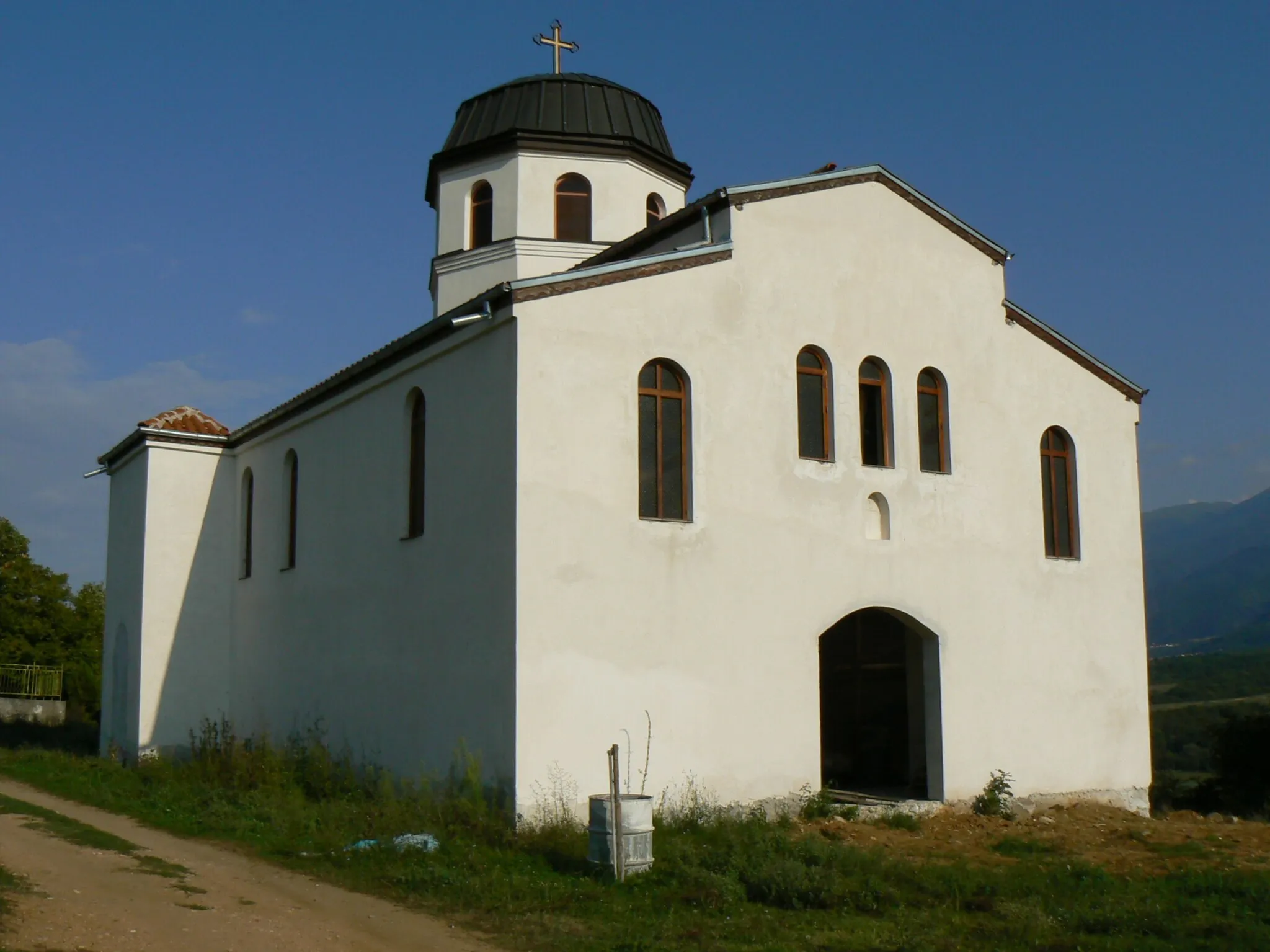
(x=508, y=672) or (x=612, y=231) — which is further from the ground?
(x=612, y=231)

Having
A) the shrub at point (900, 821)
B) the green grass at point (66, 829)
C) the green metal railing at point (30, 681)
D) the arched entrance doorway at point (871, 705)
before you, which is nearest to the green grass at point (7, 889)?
the green grass at point (66, 829)

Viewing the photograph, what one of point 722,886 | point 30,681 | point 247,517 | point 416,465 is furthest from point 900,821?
point 30,681

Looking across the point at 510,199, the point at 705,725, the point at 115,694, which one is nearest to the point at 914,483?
the point at 705,725

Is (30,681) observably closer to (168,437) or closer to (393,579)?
(168,437)

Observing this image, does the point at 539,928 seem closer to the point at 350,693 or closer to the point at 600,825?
the point at 600,825

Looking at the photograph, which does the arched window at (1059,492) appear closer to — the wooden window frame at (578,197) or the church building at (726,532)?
the church building at (726,532)

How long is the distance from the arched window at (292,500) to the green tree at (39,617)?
19.7 metres

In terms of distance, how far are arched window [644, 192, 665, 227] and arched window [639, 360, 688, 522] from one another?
8.44m

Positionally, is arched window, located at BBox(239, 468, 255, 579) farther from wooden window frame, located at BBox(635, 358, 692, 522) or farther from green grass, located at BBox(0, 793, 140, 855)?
wooden window frame, located at BBox(635, 358, 692, 522)

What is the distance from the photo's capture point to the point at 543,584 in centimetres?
1308

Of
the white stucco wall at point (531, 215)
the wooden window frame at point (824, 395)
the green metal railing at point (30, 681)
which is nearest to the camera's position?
the wooden window frame at point (824, 395)

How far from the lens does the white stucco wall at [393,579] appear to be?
13523 millimetres

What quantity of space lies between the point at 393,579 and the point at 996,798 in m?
7.80

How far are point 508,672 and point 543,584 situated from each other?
3.13 feet
